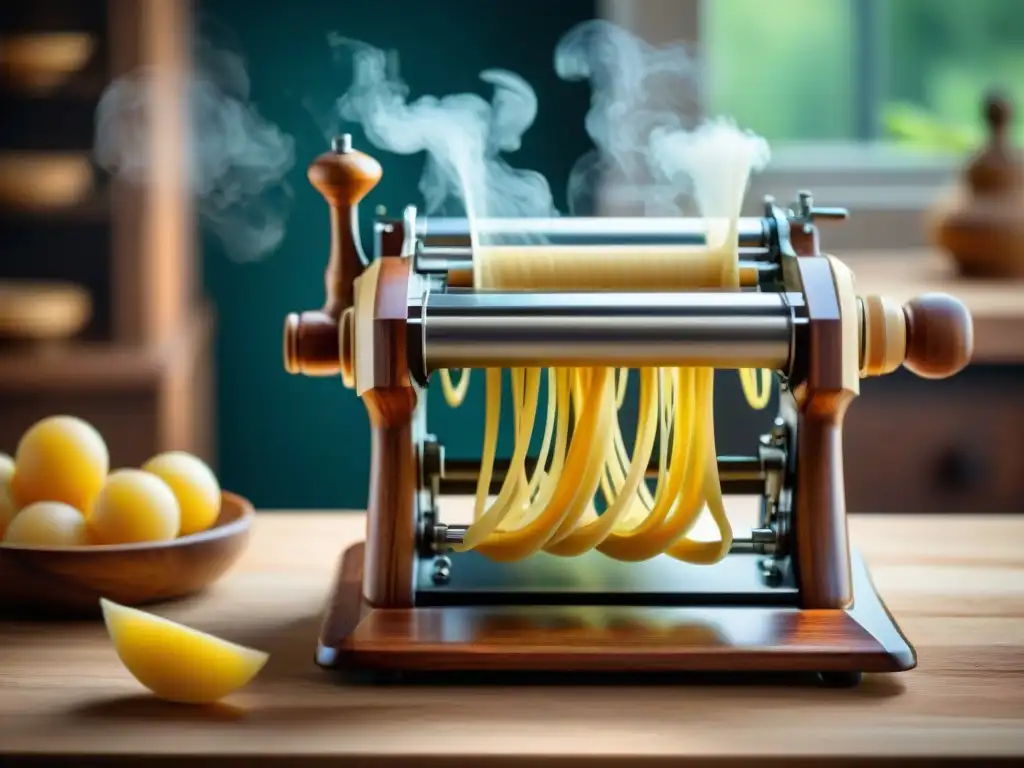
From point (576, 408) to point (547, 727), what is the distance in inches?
10.3

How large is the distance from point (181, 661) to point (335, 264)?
14.0 inches

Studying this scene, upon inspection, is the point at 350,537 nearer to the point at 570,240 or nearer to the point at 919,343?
the point at 570,240

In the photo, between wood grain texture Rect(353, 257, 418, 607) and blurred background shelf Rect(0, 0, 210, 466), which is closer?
wood grain texture Rect(353, 257, 418, 607)

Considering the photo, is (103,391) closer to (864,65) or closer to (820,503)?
(864,65)

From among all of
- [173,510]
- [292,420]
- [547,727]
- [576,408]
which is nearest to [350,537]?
[173,510]

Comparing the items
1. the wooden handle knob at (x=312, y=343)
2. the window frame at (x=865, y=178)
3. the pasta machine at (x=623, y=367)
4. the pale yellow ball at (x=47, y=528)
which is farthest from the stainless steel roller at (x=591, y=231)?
the window frame at (x=865, y=178)

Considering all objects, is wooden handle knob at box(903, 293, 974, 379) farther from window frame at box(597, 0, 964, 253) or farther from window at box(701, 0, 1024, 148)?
window at box(701, 0, 1024, 148)

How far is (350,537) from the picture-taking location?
1.33m

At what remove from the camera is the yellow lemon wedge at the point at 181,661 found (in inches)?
34.4

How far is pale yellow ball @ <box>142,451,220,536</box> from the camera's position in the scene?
1.13 meters

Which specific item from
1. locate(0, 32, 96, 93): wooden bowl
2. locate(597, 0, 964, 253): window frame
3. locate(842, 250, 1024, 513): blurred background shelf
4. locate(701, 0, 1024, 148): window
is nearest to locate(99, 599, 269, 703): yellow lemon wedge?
locate(842, 250, 1024, 513): blurred background shelf

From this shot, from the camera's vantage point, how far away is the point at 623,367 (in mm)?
989

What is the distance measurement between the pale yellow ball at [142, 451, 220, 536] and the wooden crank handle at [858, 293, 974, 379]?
51 centimetres

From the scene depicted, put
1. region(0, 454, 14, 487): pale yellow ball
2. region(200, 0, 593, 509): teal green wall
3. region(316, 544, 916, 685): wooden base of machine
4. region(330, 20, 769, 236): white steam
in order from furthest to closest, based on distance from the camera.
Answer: region(200, 0, 593, 509): teal green wall → region(330, 20, 769, 236): white steam → region(0, 454, 14, 487): pale yellow ball → region(316, 544, 916, 685): wooden base of machine
